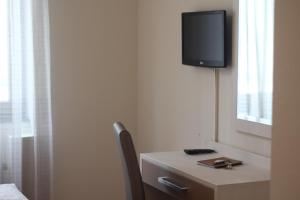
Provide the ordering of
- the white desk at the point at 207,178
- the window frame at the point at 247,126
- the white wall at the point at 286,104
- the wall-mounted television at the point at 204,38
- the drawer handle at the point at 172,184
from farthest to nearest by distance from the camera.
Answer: the wall-mounted television at the point at 204,38
the window frame at the point at 247,126
the drawer handle at the point at 172,184
the white desk at the point at 207,178
the white wall at the point at 286,104

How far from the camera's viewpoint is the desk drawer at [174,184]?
2.47 metres

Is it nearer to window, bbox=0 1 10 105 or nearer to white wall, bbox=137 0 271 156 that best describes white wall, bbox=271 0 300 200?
white wall, bbox=137 0 271 156

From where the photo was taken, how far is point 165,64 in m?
3.81

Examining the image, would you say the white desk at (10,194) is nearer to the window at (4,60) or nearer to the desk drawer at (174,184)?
the desk drawer at (174,184)

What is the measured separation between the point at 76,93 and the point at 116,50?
0.50m

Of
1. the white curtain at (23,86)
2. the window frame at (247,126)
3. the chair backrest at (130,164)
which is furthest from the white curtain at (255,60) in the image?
the white curtain at (23,86)

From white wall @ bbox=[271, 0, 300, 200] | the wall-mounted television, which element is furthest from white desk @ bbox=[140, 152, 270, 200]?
white wall @ bbox=[271, 0, 300, 200]

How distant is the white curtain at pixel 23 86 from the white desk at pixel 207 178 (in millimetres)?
1112

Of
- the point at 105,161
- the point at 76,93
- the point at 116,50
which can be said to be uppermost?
the point at 116,50

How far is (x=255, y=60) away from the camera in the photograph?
2.83 m

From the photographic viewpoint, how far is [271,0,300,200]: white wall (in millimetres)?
1311

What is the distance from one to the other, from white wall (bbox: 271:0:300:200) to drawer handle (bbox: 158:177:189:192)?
1.27m

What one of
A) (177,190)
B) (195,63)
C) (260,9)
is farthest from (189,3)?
(177,190)

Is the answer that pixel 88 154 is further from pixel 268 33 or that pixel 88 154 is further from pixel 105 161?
pixel 268 33
